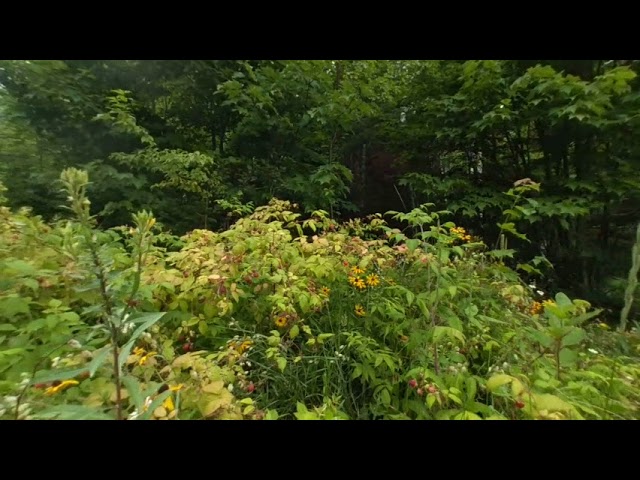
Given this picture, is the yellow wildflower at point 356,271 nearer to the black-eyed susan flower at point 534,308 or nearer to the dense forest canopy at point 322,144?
the dense forest canopy at point 322,144

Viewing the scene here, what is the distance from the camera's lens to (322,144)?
15.4 ft

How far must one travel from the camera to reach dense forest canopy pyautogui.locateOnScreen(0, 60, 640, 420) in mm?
3637

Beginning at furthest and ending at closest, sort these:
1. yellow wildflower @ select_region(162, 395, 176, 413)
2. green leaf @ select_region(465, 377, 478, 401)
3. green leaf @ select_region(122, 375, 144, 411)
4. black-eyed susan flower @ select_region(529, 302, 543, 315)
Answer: black-eyed susan flower @ select_region(529, 302, 543, 315)
green leaf @ select_region(465, 377, 478, 401)
yellow wildflower @ select_region(162, 395, 176, 413)
green leaf @ select_region(122, 375, 144, 411)

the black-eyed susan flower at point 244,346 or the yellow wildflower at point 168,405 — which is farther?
the black-eyed susan flower at point 244,346

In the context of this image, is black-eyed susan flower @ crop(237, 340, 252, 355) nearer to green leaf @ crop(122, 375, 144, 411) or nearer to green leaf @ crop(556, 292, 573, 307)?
green leaf @ crop(122, 375, 144, 411)

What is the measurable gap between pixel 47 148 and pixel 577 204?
19.4 feet

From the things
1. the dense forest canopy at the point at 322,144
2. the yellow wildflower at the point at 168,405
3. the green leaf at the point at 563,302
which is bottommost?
the yellow wildflower at the point at 168,405

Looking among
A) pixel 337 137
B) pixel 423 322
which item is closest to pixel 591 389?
pixel 423 322

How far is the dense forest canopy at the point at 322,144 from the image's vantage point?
11.9ft

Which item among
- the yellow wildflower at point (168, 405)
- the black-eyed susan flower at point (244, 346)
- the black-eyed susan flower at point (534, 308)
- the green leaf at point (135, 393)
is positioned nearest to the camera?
the green leaf at point (135, 393)

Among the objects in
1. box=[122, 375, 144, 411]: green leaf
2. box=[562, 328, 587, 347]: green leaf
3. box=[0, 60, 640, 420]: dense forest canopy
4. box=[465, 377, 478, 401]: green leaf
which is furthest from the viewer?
box=[0, 60, 640, 420]: dense forest canopy

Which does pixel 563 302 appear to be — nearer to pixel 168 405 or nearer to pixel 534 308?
pixel 534 308

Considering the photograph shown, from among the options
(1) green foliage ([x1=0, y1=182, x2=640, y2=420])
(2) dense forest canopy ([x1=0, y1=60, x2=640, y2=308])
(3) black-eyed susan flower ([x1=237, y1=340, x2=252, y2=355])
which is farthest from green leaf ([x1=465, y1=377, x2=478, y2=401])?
(2) dense forest canopy ([x1=0, y1=60, x2=640, y2=308])

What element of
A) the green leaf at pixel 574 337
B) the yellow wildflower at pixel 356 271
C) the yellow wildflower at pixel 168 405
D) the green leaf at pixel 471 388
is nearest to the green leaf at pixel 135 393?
the yellow wildflower at pixel 168 405
